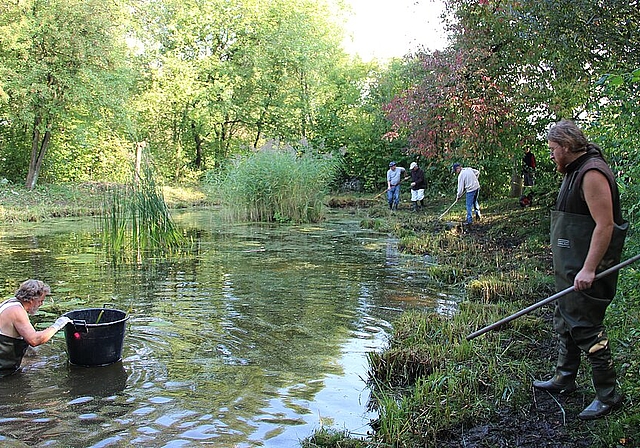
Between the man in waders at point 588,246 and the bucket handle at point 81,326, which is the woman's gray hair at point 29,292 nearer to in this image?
the bucket handle at point 81,326

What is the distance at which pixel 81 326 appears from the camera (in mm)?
5371

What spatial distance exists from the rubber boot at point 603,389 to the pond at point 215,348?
1.47 meters

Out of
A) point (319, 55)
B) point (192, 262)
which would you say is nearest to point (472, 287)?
point (192, 262)

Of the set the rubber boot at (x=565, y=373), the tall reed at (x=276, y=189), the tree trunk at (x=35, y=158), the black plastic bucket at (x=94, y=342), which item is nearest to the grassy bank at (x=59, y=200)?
the tree trunk at (x=35, y=158)

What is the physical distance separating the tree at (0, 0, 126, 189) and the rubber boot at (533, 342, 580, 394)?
79.5 feet

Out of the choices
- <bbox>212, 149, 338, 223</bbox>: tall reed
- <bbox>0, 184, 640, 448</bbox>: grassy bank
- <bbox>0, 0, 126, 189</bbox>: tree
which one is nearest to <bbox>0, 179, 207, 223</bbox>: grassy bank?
<bbox>0, 0, 126, 189</bbox>: tree

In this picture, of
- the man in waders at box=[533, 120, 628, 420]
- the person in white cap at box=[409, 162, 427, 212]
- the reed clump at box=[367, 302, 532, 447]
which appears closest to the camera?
the man in waders at box=[533, 120, 628, 420]

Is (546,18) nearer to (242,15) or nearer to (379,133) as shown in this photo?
(379,133)

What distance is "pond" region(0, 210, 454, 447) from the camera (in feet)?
14.3

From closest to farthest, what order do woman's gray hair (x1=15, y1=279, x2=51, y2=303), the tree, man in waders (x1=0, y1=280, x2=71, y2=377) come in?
man in waders (x1=0, y1=280, x2=71, y2=377) → woman's gray hair (x1=15, y1=279, x2=51, y2=303) → the tree

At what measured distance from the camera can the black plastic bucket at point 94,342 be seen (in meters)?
5.38

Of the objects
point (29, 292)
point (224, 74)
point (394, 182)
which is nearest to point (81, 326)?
point (29, 292)

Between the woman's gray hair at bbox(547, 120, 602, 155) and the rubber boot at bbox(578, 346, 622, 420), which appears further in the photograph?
the woman's gray hair at bbox(547, 120, 602, 155)

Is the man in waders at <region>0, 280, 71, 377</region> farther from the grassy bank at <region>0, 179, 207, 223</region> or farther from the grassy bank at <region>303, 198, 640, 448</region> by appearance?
the grassy bank at <region>0, 179, 207, 223</region>
